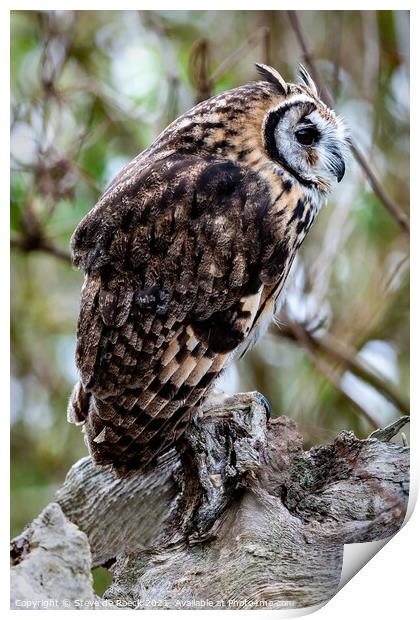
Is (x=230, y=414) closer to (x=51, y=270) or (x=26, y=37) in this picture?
(x=51, y=270)

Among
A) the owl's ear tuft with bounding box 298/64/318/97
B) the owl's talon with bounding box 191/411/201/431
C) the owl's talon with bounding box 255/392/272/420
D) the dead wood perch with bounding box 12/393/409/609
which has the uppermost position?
the owl's ear tuft with bounding box 298/64/318/97

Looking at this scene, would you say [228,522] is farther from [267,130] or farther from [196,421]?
[267,130]

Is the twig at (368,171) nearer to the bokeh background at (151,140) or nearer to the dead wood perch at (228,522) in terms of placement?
the bokeh background at (151,140)

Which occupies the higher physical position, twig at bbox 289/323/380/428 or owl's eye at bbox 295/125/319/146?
owl's eye at bbox 295/125/319/146

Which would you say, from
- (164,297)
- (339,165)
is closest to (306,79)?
(339,165)

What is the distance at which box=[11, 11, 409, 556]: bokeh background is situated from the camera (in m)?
1.89

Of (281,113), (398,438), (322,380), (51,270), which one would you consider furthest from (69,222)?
(398,438)

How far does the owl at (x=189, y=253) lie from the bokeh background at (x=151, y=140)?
0.06 meters

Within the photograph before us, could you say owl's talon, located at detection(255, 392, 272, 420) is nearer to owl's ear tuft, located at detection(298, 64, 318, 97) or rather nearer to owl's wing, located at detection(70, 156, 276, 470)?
owl's wing, located at detection(70, 156, 276, 470)

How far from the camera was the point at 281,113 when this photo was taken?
1.91 m

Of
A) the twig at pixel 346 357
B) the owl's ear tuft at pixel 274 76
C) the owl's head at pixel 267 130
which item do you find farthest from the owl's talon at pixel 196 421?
the owl's ear tuft at pixel 274 76

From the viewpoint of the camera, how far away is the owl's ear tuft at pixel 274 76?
6.28 feet

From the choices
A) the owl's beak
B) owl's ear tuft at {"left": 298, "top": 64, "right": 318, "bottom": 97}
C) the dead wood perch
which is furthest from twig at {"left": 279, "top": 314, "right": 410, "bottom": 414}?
owl's ear tuft at {"left": 298, "top": 64, "right": 318, "bottom": 97}

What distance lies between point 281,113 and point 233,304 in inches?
18.3
